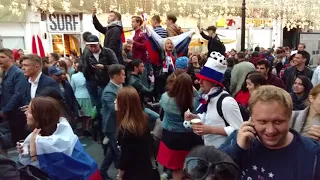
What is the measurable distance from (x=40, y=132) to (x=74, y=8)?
888 cm

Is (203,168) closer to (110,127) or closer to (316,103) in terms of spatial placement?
(316,103)

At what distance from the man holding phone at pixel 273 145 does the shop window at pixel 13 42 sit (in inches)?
508

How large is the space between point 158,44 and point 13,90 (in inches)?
116

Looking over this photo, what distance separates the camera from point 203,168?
4.42 feet

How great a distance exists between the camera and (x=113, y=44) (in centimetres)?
595

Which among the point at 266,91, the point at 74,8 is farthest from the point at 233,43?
the point at 266,91

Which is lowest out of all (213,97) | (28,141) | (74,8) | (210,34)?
(28,141)

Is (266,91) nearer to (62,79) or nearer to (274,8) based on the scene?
(62,79)

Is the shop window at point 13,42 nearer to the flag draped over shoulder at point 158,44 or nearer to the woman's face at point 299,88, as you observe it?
the flag draped over shoulder at point 158,44

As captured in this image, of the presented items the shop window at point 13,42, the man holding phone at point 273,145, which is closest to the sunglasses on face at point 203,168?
the man holding phone at point 273,145

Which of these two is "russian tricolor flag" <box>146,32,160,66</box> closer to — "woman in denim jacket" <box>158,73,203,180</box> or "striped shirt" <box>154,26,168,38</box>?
"striped shirt" <box>154,26,168,38</box>

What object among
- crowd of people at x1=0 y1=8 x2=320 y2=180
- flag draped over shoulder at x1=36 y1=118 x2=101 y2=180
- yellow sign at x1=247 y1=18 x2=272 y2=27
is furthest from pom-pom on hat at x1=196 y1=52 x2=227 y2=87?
yellow sign at x1=247 y1=18 x2=272 y2=27

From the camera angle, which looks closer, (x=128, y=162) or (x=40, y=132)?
(x=40, y=132)

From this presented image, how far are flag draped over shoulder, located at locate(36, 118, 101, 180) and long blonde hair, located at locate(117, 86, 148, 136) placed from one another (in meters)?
0.86
